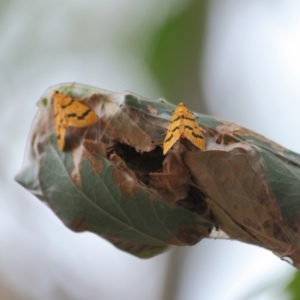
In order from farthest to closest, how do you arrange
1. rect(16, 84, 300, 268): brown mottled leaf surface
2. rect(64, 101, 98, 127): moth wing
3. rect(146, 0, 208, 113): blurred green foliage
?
rect(146, 0, 208, 113): blurred green foliage
rect(64, 101, 98, 127): moth wing
rect(16, 84, 300, 268): brown mottled leaf surface

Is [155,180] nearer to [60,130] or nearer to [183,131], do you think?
[183,131]

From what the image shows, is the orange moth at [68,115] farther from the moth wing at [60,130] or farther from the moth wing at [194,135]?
the moth wing at [194,135]

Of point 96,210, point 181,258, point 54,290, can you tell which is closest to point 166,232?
point 96,210

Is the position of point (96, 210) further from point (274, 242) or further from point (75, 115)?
point (274, 242)

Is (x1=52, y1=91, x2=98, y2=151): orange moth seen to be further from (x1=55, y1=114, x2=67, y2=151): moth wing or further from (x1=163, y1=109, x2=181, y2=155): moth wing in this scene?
(x1=163, y1=109, x2=181, y2=155): moth wing

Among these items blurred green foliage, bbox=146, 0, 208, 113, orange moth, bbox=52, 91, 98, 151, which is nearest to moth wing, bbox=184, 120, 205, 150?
orange moth, bbox=52, 91, 98, 151

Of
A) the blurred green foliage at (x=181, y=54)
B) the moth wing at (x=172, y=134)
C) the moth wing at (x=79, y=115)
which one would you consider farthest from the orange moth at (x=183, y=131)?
the blurred green foliage at (x=181, y=54)
